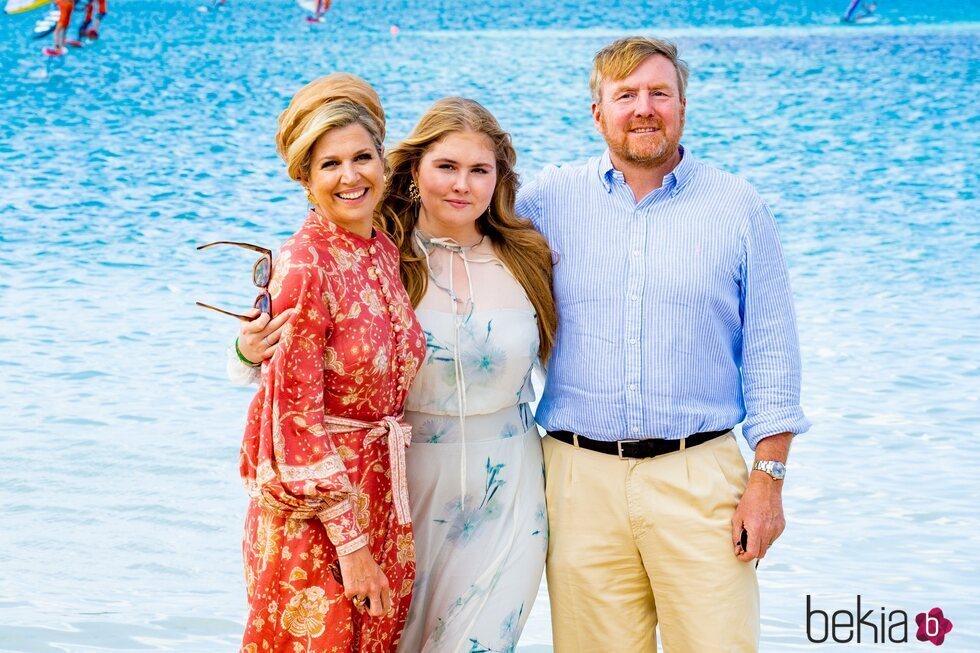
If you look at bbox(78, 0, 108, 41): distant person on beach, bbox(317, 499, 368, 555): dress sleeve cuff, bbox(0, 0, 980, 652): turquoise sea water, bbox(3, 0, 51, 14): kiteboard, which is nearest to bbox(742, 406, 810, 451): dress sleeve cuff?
bbox(317, 499, 368, 555): dress sleeve cuff

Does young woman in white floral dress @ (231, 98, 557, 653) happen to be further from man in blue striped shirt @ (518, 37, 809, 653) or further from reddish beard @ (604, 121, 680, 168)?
reddish beard @ (604, 121, 680, 168)

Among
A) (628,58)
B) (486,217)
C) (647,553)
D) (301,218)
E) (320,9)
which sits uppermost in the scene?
(320,9)

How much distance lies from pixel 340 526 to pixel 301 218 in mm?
10252

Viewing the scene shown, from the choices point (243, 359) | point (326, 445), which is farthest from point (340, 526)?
point (243, 359)

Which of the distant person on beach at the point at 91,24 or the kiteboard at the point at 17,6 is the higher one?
the kiteboard at the point at 17,6

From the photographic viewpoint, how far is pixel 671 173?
259 centimetres

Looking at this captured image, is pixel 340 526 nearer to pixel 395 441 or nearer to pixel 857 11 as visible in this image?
pixel 395 441

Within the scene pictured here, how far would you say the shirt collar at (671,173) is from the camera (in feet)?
8.52

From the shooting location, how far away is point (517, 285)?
8.46 feet

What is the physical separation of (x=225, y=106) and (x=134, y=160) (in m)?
2.76

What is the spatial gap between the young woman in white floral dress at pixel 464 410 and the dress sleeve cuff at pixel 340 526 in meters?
0.35

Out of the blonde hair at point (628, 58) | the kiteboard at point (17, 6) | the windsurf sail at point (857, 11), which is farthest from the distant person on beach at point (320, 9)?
the blonde hair at point (628, 58)

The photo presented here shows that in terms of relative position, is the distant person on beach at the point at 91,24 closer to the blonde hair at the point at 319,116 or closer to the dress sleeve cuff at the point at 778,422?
the blonde hair at the point at 319,116

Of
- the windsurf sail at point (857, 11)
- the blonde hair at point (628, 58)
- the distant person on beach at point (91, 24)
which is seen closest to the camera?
the blonde hair at point (628, 58)
